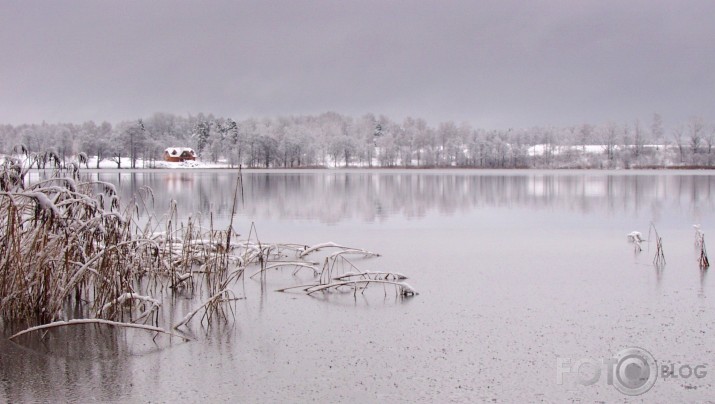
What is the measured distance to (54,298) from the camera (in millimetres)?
7836

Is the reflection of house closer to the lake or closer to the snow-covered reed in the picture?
the lake

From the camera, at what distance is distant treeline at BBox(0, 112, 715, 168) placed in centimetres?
11379

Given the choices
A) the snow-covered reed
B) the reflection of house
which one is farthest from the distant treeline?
the snow-covered reed

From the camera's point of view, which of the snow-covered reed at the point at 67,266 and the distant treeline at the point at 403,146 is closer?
the snow-covered reed at the point at 67,266

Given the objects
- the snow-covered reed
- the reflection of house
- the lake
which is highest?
→ the reflection of house

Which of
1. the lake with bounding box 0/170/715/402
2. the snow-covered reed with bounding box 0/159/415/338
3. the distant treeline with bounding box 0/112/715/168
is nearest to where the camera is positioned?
the lake with bounding box 0/170/715/402

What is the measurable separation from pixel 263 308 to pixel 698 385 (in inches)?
210

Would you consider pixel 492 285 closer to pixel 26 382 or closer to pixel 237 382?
pixel 237 382

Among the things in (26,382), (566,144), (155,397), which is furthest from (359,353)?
(566,144)

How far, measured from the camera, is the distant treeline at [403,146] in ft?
373

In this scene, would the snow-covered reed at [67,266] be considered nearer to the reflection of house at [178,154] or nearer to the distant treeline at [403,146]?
the distant treeline at [403,146]

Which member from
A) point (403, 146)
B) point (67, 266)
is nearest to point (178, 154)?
point (403, 146)

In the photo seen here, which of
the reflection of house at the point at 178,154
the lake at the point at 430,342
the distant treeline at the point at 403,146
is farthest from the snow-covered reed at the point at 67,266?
the reflection of house at the point at 178,154

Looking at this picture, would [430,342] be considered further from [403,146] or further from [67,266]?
[403,146]
